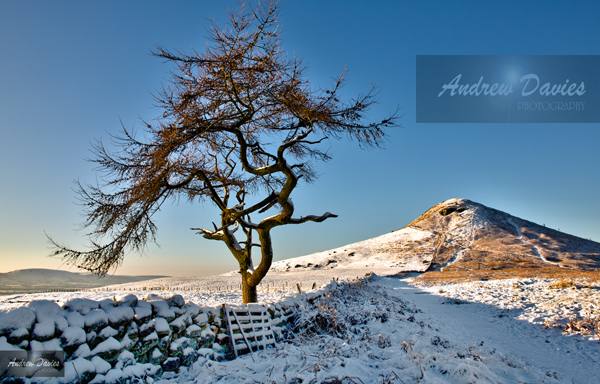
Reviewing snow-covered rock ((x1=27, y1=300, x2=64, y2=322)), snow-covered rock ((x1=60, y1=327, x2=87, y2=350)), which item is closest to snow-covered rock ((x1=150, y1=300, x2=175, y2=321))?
snow-covered rock ((x1=60, y1=327, x2=87, y2=350))

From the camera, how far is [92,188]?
8.24 meters

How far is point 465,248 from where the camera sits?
4278cm

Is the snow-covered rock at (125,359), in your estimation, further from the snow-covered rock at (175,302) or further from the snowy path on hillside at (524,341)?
the snowy path on hillside at (524,341)

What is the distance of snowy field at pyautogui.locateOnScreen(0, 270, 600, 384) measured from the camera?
492 cm

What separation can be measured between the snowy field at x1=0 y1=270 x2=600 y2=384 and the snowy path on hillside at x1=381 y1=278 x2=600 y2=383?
0.02 meters

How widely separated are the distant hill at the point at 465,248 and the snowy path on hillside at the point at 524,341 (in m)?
26.2

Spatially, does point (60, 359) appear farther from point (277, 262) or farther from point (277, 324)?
point (277, 262)

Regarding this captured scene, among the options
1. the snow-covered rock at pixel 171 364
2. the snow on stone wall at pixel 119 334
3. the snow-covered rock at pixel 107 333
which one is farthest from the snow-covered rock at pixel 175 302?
the snow-covered rock at pixel 107 333

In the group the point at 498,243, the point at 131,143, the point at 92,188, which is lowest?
the point at 498,243

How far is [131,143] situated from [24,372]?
230 inches

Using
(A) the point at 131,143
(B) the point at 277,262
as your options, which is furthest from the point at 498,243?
(A) the point at 131,143

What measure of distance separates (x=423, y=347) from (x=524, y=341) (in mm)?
3933

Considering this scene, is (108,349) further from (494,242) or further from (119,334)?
(494,242)

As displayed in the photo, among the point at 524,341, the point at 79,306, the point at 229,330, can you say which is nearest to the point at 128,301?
the point at 79,306
